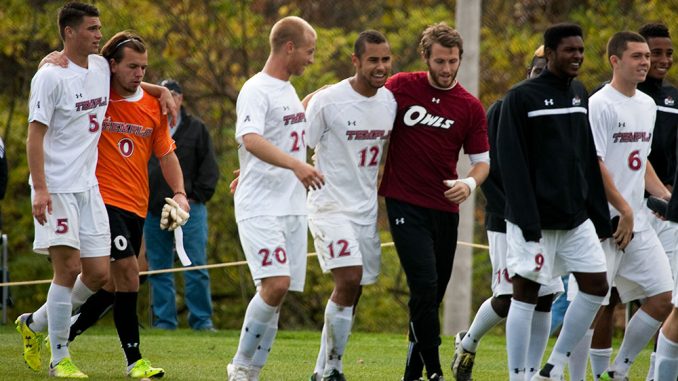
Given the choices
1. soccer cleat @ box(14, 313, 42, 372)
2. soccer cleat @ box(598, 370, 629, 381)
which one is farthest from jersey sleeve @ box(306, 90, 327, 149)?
soccer cleat @ box(598, 370, 629, 381)

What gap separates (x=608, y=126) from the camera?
880 centimetres

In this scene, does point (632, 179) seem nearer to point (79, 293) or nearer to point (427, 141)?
point (427, 141)

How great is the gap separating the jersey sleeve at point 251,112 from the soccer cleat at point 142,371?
5.76ft

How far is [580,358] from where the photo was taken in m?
8.60

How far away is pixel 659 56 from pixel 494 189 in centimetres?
158

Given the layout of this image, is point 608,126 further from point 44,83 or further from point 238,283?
point 238,283

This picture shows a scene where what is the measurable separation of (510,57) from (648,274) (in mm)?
11557

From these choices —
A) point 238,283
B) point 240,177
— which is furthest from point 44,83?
point 238,283

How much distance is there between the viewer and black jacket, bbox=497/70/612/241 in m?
7.79

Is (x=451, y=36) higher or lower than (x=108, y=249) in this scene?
higher

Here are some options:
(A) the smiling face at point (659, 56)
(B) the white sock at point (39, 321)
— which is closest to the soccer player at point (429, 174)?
(A) the smiling face at point (659, 56)

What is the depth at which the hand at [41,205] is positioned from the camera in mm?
8117

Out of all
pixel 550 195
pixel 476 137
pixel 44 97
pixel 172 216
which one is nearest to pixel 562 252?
pixel 550 195

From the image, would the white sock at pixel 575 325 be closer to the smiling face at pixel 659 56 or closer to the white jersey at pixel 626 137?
the white jersey at pixel 626 137
